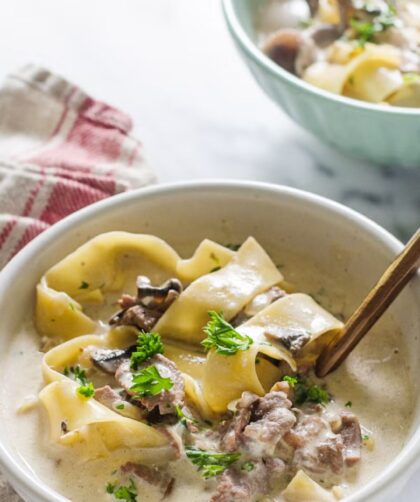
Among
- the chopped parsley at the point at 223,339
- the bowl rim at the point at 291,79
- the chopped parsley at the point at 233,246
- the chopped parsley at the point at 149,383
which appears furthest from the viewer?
the bowl rim at the point at 291,79

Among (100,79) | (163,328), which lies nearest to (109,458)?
(163,328)

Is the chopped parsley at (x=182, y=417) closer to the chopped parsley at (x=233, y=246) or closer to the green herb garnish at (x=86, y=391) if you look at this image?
the green herb garnish at (x=86, y=391)

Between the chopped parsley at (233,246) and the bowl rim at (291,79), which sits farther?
the bowl rim at (291,79)

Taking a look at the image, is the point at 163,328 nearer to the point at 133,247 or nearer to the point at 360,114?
the point at 133,247

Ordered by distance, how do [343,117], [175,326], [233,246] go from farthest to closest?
1. [343,117]
2. [233,246]
3. [175,326]

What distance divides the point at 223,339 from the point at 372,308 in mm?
380

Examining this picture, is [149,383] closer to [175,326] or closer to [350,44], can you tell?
[175,326]

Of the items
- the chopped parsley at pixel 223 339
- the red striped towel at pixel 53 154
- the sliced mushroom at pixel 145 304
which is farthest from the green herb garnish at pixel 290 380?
the red striped towel at pixel 53 154

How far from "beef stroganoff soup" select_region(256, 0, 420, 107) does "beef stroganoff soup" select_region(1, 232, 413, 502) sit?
0.89 metres

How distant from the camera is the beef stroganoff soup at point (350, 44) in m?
3.64

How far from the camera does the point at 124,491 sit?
7.88 ft

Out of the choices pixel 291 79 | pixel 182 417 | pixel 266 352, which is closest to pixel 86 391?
pixel 182 417

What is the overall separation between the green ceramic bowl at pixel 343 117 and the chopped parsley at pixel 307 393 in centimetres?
102

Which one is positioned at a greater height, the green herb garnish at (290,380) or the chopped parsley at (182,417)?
the green herb garnish at (290,380)
